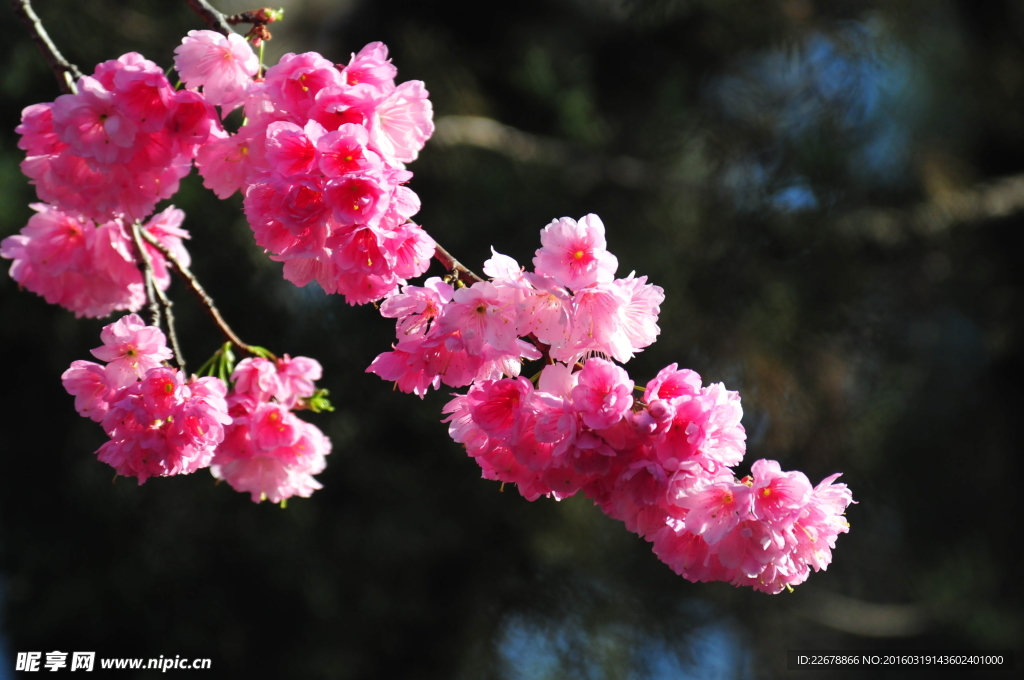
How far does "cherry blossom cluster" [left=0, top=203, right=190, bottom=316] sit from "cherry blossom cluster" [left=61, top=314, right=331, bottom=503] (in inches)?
5.9

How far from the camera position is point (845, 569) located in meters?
2.89

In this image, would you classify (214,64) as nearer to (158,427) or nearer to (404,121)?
(404,121)

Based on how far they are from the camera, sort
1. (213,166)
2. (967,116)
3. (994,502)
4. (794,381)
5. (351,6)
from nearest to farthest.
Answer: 1. (213,166)
2. (794,381)
3. (351,6)
4. (994,502)
5. (967,116)

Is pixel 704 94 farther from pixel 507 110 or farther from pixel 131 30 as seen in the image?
pixel 131 30

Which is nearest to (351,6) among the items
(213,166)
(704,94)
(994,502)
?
(704,94)

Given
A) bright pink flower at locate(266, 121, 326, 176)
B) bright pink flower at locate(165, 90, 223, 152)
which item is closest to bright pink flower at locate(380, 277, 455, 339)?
bright pink flower at locate(266, 121, 326, 176)

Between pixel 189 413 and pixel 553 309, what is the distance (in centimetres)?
31

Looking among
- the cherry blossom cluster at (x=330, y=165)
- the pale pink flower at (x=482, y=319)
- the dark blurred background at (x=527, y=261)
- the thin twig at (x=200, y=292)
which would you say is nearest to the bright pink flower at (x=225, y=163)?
the cherry blossom cluster at (x=330, y=165)

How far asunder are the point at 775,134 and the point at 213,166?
1.60m

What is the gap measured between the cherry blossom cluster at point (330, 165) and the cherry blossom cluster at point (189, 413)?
13 centimetres

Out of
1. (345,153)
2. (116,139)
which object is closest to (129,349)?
(116,139)

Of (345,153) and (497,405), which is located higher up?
(345,153)

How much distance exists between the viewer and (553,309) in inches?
20.5

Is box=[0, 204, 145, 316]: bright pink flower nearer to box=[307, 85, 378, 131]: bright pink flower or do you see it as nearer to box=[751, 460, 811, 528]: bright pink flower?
box=[307, 85, 378, 131]: bright pink flower
